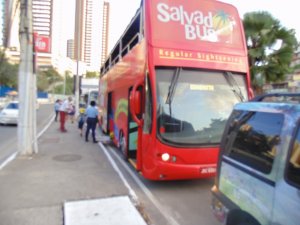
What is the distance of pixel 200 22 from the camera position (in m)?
6.38

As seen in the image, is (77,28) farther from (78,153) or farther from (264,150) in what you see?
(264,150)

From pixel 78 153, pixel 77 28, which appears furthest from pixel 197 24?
pixel 77 28

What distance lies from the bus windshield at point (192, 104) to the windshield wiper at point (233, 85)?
0.8 inches

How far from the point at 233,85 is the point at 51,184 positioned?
4302mm

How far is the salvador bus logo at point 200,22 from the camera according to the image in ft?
20.4

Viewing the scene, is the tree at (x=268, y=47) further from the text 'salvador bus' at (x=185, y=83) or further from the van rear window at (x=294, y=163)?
the van rear window at (x=294, y=163)

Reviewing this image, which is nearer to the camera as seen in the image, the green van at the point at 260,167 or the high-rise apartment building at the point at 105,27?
the green van at the point at 260,167

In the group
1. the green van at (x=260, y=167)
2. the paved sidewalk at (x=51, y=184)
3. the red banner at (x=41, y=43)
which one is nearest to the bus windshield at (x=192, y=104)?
the paved sidewalk at (x=51, y=184)

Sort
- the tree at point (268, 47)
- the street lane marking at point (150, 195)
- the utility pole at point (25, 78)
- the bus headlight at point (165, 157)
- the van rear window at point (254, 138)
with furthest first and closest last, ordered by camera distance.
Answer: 1. the tree at point (268, 47)
2. the utility pole at point (25, 78)
3. the bus headlight at point (165, 157)
4. the street lane marking at point (150, 195)
5. the van rear window at point (254, 138)

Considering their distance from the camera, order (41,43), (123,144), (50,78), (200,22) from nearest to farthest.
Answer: (200,22), (123,144), (41,43), (50,78)

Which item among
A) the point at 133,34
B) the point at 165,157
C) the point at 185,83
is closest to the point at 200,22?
the point at 185,83

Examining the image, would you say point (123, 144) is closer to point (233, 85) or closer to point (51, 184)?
point (51, 184)

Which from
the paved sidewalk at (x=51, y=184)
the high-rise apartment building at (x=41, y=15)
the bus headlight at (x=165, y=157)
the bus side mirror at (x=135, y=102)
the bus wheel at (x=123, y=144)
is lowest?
the paved sidewalk at (x=51, y=184)

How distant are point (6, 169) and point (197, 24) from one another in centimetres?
581
